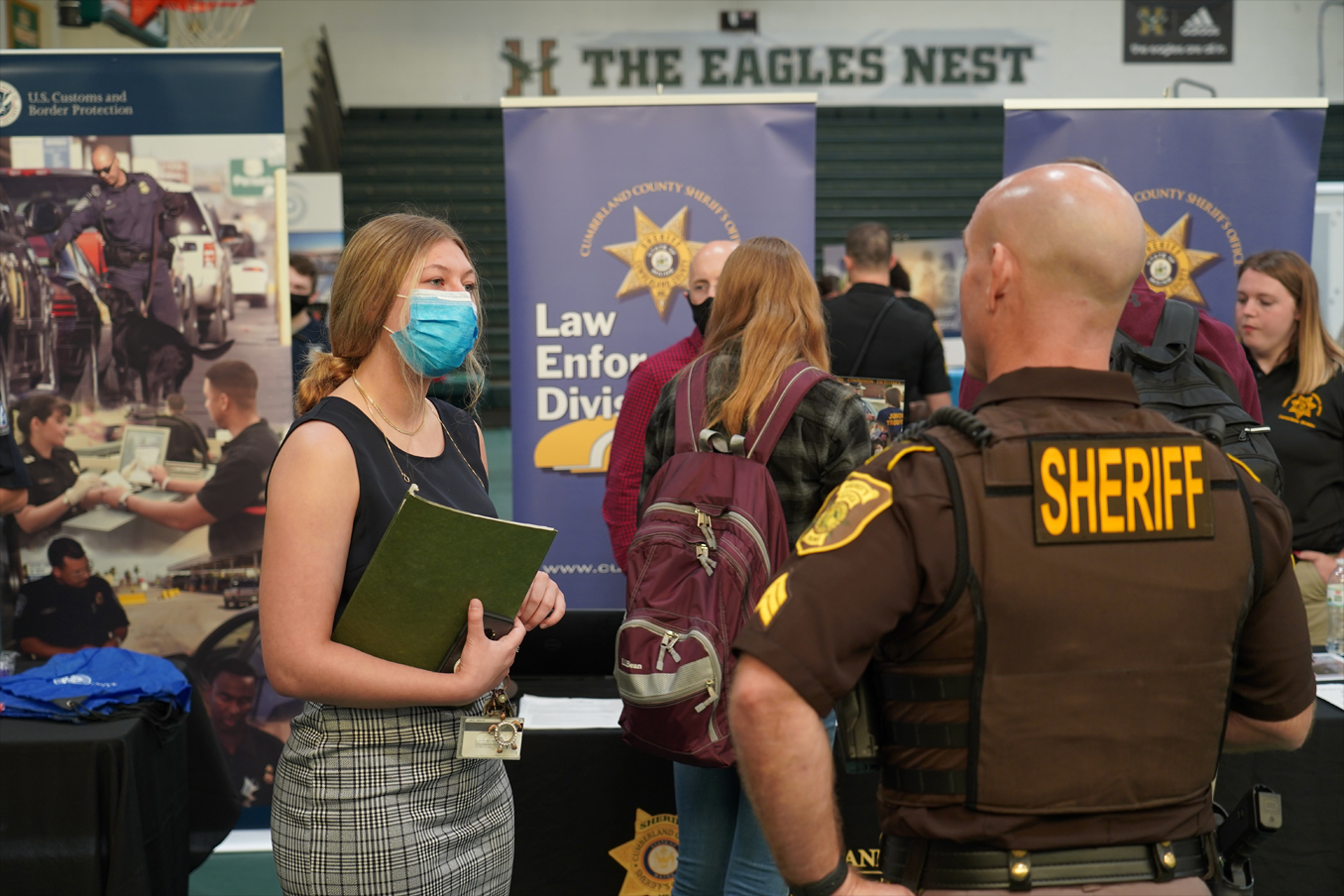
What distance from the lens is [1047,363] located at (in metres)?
1.13

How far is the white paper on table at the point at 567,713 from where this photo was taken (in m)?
2.50

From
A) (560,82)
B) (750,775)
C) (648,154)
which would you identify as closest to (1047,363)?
(750,775)

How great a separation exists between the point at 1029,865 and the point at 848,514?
0.39 meters

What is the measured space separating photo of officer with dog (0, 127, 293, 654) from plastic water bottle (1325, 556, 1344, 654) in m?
3.02

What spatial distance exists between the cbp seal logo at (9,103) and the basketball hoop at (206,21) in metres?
5.74

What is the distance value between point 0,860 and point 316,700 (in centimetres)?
135

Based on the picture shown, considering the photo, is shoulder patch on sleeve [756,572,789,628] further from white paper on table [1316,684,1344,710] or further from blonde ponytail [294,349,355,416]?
white paper on table [1316,684,1344,710]

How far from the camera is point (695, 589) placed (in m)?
1.84

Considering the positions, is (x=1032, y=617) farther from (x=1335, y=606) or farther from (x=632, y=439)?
(x=1335, y=606)

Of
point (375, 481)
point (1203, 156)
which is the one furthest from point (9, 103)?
point (1203, 156)

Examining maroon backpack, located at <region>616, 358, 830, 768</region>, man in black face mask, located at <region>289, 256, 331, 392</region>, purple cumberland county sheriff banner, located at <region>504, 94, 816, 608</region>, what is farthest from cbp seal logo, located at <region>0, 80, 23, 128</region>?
maroon backpack, located at <region>616, 358, 830, 768</region>

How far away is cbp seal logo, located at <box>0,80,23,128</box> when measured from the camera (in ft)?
10.5

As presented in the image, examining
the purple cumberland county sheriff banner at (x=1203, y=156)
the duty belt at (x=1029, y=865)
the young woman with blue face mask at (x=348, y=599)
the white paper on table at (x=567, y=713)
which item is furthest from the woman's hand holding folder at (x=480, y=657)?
the purple cumberland county sheriff banner at (x=1203, y=156)

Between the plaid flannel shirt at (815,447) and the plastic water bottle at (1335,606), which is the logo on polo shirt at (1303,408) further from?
the plaid flannel shirt at (815,447)
